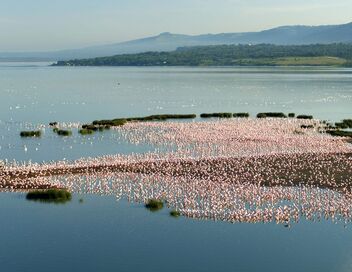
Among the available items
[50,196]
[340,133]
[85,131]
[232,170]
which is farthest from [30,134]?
[340,133]

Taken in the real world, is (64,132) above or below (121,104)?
above

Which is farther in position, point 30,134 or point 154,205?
point 30,134

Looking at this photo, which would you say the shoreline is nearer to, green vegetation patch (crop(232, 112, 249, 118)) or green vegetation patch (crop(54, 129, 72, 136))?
green vegetation patch (crop(54, 129, 72, 136))

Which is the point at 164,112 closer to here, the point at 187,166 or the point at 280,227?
the point at 187,166

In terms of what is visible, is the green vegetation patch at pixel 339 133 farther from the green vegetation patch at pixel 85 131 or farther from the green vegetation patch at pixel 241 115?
the green vegetation patch at pixel 85 131

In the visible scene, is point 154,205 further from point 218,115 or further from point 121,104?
point 121,104

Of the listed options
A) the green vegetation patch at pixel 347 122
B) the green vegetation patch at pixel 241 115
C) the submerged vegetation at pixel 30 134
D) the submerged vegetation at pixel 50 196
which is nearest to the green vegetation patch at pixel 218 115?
the green vegetation patch at pixel 241 115
